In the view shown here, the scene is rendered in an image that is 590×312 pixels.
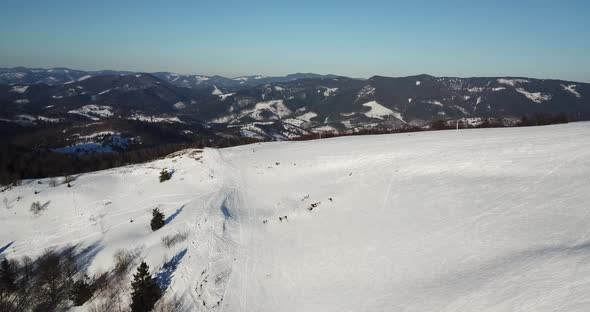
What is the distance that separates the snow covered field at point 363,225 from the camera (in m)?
16.5

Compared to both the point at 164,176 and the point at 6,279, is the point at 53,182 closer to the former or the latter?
the point at 164,176

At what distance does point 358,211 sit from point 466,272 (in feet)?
39.2

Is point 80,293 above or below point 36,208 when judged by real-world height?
above

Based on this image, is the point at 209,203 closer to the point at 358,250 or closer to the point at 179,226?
the point at 179,226

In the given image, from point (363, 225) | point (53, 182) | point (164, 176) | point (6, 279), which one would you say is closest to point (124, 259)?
point (6, 279)

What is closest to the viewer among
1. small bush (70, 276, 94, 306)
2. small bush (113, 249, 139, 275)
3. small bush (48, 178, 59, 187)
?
small bush (70, 276, 94, 306)

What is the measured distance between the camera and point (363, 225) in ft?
84.8

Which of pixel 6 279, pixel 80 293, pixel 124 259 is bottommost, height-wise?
pixel 6 279

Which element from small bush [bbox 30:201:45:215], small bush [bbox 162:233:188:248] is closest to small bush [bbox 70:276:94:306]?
small bush [bbox 162:233:188:248]

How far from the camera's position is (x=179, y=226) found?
Result: 30641 mm

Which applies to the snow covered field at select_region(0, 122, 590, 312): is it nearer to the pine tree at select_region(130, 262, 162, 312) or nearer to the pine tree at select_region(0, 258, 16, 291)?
the pine tree at select_region(130, 262, 162, 312)

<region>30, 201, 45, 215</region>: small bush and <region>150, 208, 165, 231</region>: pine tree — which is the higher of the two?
<region>150, 208, 165, 231</region>: pine tree

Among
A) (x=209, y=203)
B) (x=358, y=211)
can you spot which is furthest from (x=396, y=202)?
(x=209, y=203)

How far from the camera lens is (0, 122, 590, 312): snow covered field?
54.0 ft
